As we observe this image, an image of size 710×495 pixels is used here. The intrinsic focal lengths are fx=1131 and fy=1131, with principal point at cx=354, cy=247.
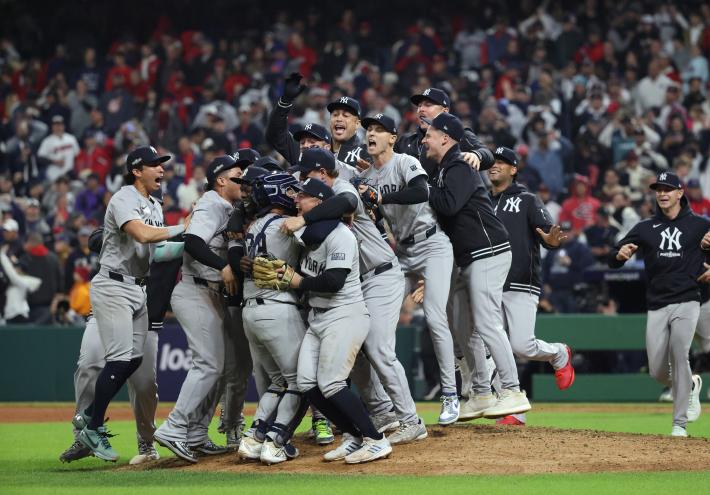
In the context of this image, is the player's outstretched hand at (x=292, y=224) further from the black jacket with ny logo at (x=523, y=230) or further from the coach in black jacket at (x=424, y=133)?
the black jacket with ny logo at (x=523, y=230)

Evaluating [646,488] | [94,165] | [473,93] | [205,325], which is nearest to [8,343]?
[94,165]

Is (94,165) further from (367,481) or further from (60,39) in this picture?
(367,481)

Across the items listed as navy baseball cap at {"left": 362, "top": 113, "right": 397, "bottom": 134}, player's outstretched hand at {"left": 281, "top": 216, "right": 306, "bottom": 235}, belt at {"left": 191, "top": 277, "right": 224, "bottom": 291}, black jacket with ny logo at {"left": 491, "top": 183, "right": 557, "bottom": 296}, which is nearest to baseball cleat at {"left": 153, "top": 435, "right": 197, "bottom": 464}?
belt at {"left": 191, "top": 277, "right": 224, "bottom": 291}

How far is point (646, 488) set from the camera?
6.84 m

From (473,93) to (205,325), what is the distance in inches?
Result: 483

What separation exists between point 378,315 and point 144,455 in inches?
82.9

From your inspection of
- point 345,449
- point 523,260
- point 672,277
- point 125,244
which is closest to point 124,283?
point 125,244

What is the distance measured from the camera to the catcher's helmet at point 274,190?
25.5 feet

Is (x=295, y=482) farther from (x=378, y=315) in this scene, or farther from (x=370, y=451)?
(x=378, y=315)

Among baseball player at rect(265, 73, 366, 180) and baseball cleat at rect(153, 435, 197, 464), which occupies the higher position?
baseball player at rect(265, 73, 366, 180)

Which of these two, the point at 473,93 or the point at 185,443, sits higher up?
the point at 473,93

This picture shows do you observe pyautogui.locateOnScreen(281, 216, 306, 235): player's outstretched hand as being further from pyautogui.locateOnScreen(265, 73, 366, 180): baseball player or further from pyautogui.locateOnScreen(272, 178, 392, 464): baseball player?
pyautogui.locateOnScreen(265, 73, 366, 180): baseball player

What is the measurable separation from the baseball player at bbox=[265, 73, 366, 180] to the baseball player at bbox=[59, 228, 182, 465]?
1.34 m

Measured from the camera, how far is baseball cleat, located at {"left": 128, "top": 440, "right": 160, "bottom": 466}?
8.40m
